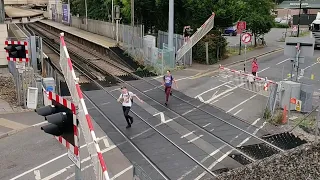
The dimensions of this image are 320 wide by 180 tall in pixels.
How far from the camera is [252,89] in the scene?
847 inches

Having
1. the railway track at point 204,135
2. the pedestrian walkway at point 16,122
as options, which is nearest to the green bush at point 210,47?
the railway track at point 204,135

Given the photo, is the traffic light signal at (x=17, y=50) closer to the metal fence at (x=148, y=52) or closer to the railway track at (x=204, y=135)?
the railway track at (x=204, y=135)

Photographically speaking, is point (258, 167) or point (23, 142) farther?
point (23, 142)

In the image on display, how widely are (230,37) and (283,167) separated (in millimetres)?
43107

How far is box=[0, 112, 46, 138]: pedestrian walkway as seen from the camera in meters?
14.5

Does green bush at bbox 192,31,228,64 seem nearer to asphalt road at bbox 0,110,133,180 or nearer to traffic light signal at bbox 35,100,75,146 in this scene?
asphalt road at bbox 0,110,133,180

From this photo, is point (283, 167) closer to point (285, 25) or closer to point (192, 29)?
point (192, 29)

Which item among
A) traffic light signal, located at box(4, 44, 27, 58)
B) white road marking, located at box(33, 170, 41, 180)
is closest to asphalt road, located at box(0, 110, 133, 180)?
white road marking, located at box(33, 170, 41, 180)

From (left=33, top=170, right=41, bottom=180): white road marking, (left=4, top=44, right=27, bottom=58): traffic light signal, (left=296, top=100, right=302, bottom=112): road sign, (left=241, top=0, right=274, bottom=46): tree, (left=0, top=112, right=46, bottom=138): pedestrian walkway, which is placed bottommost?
(left=33, top=170, right=41, bottom=180): white road marking

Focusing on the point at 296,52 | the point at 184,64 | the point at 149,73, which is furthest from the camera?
the point at 184,64

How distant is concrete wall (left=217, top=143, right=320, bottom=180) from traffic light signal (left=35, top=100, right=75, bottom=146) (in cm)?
502

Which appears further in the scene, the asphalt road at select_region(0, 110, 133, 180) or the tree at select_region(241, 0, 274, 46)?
the tree at select_region(241, 0, 274, 46)

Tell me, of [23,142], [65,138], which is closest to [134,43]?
[23,142]

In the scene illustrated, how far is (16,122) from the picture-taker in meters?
15.4
